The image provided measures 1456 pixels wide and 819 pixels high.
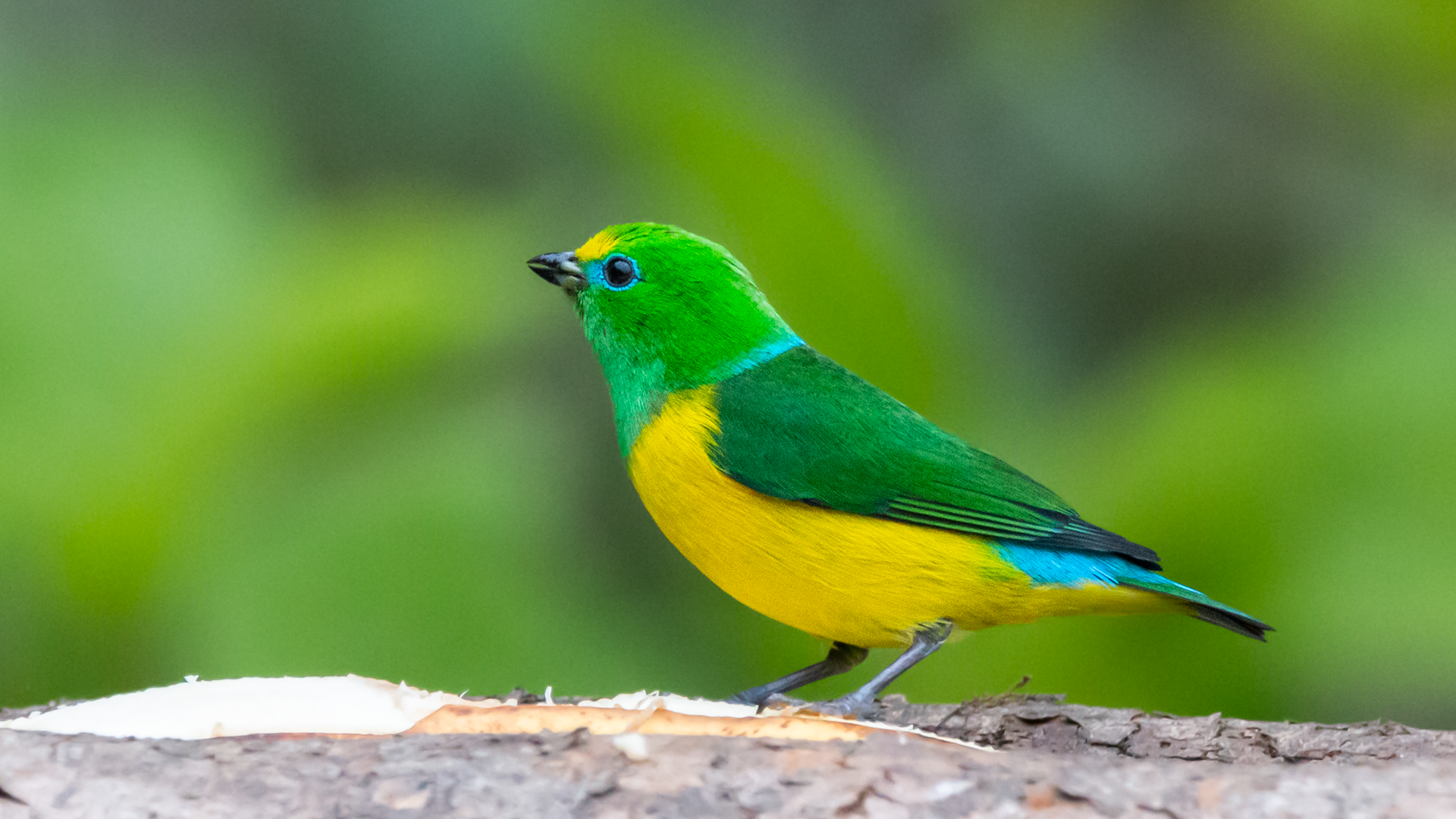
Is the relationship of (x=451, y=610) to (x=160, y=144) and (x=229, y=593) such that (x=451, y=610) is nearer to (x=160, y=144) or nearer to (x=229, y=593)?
(x=229, y=593)

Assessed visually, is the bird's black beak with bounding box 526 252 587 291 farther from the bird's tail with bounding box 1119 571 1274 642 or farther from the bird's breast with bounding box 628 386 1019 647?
the bird's tail with bounding box 1119 571 1274 642

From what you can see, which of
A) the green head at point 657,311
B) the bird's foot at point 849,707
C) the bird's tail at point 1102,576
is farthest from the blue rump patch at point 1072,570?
the green head at point 657,311

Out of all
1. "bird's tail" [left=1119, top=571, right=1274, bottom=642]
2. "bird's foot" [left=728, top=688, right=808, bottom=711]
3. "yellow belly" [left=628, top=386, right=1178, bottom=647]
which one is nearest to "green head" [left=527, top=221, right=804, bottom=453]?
"yellow belly" [left=628, top=386, right=1178, bottom=647]

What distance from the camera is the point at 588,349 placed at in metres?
3.44

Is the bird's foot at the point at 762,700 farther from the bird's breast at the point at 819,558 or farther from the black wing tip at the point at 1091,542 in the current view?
the black wing tip at the point at 1091,542

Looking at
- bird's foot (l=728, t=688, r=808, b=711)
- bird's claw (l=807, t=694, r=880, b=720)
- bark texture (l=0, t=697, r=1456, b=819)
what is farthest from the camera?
bird's foot (l=728, t=688, r=808, b=711)

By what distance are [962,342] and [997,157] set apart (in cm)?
94

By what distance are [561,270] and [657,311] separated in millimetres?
180

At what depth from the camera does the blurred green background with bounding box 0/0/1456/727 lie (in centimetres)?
270

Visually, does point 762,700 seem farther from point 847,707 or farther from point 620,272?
point 620,272

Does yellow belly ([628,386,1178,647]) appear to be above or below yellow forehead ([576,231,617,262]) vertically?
below

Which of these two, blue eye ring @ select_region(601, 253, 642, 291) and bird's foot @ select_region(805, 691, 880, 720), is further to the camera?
blue eye ring @ select_region(601, 253, 642, 291)

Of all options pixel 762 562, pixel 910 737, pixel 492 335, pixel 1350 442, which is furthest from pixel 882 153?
pixel 910 737

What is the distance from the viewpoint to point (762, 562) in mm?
1781
